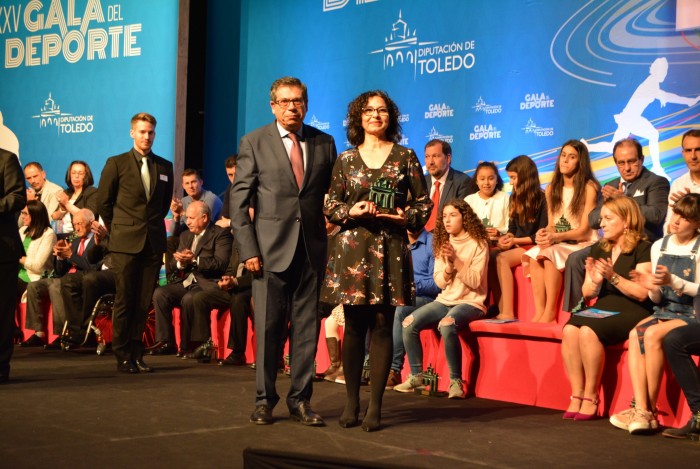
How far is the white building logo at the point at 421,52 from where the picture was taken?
7641 mm

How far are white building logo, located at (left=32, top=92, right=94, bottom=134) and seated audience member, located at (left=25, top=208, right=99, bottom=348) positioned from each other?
7.73ft

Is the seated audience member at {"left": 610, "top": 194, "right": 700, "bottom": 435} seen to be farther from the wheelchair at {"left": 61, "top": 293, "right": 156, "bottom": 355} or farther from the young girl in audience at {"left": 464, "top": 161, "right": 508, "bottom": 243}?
the wheelchair at {"left": 61, "top": 293, "right": 156, "bottom": 355}

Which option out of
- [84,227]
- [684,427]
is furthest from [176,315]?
[684,427]

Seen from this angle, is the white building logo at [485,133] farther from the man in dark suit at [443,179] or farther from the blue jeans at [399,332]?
the blue jeans at [399,332]

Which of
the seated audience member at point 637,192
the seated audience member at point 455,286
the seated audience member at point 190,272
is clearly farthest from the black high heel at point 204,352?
the seated audience member at point 637,192

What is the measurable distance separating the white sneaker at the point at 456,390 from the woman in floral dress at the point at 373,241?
124 centimetres

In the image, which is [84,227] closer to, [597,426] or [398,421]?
[398,421]

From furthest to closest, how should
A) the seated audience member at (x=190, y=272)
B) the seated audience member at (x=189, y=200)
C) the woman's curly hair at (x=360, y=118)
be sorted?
the seated audience member at (x=189, y=200)
the seated audience member at (x=190, y=272)
the woman's curly hair at (x=360, y=118)

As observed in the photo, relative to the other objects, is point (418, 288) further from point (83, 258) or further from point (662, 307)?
point (83, 258)

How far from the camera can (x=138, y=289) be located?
5.67m

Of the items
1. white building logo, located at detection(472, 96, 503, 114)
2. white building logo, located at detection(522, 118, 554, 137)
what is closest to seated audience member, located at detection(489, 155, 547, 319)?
white building logo, located at detection(522, 118, 554, 137)

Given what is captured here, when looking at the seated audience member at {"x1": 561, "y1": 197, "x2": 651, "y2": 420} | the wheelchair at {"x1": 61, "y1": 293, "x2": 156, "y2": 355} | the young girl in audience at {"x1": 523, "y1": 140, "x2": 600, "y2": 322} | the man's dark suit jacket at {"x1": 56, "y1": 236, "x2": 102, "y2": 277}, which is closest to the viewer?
the seated audience member at {"x1": 561, "y1": 197, "x2": 651, "y2": 420}

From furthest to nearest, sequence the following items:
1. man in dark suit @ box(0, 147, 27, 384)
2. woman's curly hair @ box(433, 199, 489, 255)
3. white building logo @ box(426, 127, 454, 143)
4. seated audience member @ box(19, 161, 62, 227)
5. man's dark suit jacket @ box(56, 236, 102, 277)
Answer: seated audience member @ box(19, 161, 62, 227), white building logo @ box(426, 127, 454, 143), man's dark suit jacket @ box(56, 236, 102, 277), woman's curly hair @ box(433, 199, 489, 255), man in dark suit @ box(0, 147, 27, 384)

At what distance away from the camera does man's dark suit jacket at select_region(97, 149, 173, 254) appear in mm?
5559
